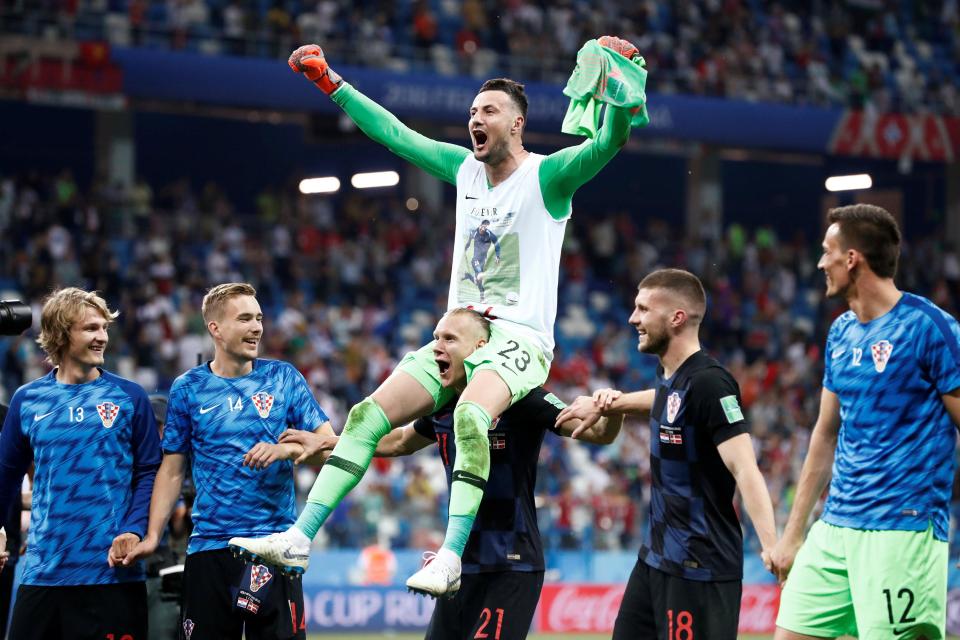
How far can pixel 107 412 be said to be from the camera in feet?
21.3

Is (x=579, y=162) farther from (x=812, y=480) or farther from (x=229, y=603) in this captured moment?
(x=229, y=603)

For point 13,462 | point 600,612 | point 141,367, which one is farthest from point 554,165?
point 141,367

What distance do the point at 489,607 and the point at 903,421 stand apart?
1859mm

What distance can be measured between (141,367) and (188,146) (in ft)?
38.8

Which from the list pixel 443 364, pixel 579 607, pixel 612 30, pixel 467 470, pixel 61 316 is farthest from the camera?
pixel 612 30

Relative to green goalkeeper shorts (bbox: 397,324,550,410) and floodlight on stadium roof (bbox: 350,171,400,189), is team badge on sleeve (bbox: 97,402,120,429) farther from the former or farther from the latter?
floodlight on stadium roof (bbox: 350,171,400,189)

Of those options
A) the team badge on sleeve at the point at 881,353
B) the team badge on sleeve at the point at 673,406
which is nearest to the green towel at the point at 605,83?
the team badge on sleeve at the point at 673,406

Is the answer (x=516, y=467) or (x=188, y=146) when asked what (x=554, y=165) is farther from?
(x=188, y=146)

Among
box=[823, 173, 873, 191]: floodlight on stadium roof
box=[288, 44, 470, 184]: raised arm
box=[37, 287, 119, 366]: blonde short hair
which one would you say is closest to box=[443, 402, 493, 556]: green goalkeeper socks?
box=[288, 44, 470, 184]: raised arm

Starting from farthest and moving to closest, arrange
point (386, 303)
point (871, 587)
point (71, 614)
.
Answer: point (386, 303), point (71, 614), point (871, 587)

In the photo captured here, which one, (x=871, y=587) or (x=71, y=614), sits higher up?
(x=871, y=587)

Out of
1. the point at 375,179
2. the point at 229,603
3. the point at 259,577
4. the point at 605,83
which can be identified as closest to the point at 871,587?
the point at 605,83

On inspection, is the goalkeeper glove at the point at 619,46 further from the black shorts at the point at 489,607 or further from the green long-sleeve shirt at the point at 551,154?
the black shorts at the point at 489,607

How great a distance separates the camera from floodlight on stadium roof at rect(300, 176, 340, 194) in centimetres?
2912
